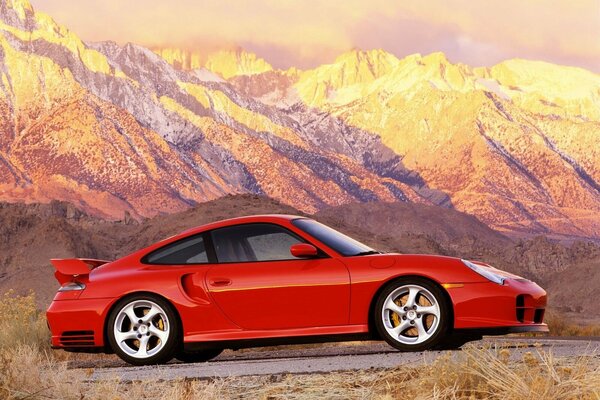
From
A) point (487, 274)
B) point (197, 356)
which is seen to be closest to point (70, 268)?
point (197, 356)

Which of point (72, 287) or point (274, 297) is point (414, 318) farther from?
point (72, 287)

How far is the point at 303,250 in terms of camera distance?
30.1ft

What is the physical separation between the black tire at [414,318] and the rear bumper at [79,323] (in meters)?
2.58

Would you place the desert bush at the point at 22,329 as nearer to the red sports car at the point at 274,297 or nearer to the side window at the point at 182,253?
the red sports car at the point at 274,297

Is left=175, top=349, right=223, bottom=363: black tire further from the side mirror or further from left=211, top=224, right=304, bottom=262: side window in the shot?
the side mirror

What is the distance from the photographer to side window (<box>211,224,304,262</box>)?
9.62m

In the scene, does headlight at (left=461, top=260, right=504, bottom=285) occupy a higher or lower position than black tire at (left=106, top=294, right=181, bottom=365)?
higher

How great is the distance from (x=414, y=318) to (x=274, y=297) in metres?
1.25

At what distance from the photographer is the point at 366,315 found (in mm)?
9195

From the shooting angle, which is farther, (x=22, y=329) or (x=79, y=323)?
(x=22, y=329)

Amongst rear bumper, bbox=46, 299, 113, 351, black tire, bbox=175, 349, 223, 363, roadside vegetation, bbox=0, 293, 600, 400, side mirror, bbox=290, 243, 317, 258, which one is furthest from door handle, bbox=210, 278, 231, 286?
roadside vegetation, bbox=0, 293, 600, 400

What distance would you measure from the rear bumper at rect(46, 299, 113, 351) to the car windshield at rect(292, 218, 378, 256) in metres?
1.96

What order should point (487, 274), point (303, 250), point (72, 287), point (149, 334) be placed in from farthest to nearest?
1. point (72, 287)
2. point (149, 334)
3. point (487, 274)
4. point (303, 250)

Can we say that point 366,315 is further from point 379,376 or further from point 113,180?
point 113,180
